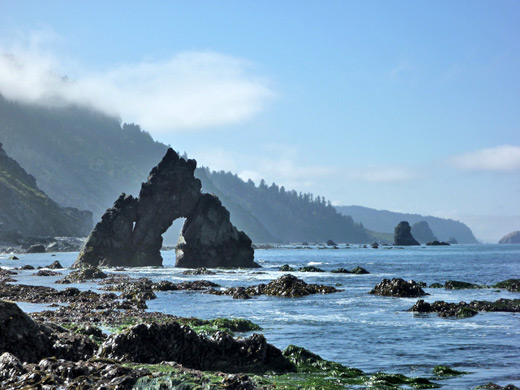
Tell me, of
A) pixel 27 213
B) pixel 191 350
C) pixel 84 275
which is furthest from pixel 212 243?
pixel 27 213

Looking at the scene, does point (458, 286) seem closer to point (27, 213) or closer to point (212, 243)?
point (212, 243)

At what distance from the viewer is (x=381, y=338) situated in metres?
21.6

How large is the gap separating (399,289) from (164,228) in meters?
57.4

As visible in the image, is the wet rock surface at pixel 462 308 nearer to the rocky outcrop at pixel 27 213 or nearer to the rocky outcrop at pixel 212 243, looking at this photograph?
the rocky outcrop at pixel 212 243

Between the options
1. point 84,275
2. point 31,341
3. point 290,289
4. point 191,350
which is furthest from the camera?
point 84,275

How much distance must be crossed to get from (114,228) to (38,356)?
77.5 meters

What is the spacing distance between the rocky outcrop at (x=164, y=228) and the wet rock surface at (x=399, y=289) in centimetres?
4551

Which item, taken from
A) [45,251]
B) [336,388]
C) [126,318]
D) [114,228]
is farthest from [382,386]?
[45,251]

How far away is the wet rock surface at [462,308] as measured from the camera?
29.4m

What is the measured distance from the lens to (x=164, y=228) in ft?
301

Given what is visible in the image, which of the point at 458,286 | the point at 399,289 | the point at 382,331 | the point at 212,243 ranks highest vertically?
the point at 212,243

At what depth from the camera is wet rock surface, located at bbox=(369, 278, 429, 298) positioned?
40906 mm


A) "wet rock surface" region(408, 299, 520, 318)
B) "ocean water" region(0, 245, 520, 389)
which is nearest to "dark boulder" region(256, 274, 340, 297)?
"ocean water" region(0, 245, 520, 389)

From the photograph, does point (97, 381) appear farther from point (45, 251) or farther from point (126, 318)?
point (45, 251)
